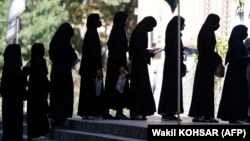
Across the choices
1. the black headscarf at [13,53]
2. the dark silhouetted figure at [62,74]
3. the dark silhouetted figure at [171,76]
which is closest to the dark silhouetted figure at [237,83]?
the dark silhouetted figure at [171,76]

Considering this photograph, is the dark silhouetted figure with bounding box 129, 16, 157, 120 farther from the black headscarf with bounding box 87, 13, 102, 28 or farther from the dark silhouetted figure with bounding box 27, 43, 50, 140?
the dark silhouetted figure with bounding box 27, 43, 50, 140

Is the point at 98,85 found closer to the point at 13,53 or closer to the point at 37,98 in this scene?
the point at 37,98

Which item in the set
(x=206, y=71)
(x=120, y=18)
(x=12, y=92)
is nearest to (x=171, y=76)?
(x=206, y=71)

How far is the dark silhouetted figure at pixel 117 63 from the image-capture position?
66.7 ft

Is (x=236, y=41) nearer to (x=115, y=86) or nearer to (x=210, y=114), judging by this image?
(x=210, y=114)

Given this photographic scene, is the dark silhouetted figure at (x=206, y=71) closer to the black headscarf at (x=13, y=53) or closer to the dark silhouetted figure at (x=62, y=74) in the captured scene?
the dark silhouetted figure at (x=62, y=74)

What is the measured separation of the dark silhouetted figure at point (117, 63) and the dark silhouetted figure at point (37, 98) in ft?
3.92

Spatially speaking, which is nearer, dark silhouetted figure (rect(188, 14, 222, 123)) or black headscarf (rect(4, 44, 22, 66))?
dark silhouetted figure (rect(188, 14, 222, 123))

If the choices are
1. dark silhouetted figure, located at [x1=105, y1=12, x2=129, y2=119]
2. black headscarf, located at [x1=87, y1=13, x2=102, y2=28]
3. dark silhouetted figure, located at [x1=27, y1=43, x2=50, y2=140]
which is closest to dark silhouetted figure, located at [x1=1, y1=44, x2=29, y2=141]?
dark silhouetted figure, located at [x1=27, y1=43, x2=50, y2=140]

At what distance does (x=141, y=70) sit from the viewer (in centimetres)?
2012

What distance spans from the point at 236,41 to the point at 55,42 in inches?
132

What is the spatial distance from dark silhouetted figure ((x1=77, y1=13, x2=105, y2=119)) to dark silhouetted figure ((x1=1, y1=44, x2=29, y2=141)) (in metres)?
1.51

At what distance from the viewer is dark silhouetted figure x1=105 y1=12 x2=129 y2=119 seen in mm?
20344

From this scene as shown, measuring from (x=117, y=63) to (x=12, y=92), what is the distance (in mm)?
2102
